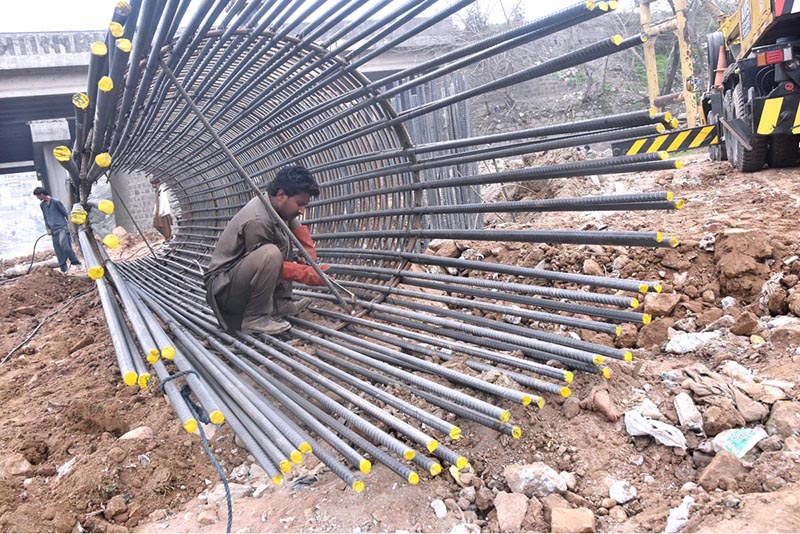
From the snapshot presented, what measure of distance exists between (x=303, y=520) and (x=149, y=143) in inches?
178

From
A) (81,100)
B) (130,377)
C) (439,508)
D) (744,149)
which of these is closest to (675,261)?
(439,508)

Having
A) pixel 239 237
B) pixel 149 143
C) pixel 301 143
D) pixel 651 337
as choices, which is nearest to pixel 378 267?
pixel 239 237

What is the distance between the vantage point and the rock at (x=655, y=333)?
139 inches

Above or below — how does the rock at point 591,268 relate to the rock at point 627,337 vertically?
above

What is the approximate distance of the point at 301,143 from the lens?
5.34 metres

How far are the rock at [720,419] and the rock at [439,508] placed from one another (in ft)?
3.92

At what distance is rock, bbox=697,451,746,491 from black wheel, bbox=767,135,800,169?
657 centimetres

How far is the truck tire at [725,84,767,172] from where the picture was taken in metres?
6.85

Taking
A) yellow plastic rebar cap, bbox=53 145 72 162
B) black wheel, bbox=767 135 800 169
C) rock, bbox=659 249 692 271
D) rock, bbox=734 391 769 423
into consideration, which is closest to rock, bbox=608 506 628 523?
rock, bbox=734 391 769 423

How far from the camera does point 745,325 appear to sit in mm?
3219

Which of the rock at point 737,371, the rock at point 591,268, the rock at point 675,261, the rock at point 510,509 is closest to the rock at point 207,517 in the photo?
the rock at point 510,509

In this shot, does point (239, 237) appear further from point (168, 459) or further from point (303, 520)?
point (303, 520)

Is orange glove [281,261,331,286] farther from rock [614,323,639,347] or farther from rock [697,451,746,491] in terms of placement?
rock [697,451,746,491]

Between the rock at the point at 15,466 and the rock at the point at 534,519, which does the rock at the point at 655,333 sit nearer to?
the rock at the point at 534,519
